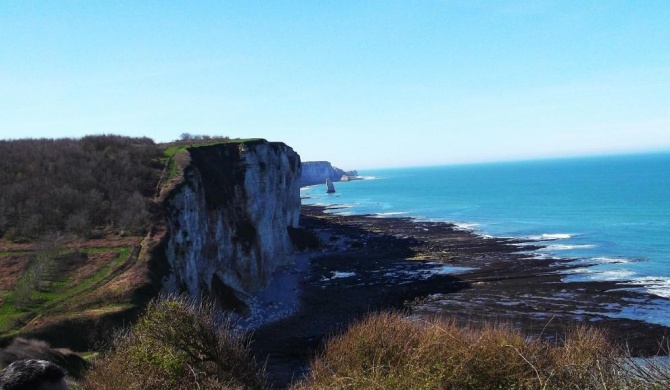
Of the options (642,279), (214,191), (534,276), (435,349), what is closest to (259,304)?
(214,191)

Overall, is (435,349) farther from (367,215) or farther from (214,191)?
(367,215)

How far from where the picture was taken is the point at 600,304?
42.1m

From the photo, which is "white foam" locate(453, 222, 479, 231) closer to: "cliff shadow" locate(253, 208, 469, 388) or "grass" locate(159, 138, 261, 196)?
"cliff shadow" locate(253, 208, 469, 388)

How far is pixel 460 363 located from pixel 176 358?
27.8 feet

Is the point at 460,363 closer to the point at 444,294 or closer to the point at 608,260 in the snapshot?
the point at 444,294

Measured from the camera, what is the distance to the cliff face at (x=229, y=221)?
132 feet

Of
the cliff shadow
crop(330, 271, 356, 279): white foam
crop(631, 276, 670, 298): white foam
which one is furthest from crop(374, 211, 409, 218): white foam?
crop(631, 276, 670, 298): white foam

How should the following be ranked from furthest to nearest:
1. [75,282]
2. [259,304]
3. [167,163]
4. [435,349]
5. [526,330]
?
[167,163] < [259,304] < [526,330] < [75,282] < [435,349]

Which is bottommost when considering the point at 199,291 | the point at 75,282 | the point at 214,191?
the point at 199,291

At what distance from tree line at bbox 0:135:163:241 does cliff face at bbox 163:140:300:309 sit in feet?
12.1

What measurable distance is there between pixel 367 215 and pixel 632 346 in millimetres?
87398

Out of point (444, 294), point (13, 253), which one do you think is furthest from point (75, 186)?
point (444, 294)

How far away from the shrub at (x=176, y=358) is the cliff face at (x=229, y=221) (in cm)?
1684

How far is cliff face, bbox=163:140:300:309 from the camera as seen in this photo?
1588 inches
